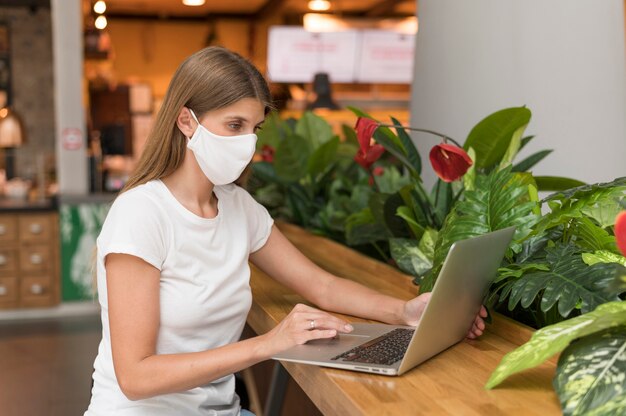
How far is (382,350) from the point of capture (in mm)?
1703

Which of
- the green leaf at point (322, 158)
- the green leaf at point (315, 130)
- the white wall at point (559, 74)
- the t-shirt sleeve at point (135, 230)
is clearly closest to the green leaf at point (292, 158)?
the green leaf at point (322, 158)

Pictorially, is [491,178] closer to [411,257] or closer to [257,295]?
[411,257]

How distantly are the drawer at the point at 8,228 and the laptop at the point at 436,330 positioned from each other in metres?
6.24

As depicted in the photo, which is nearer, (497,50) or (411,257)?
(411,257)

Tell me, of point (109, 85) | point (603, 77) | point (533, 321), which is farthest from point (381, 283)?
point (109, 85)

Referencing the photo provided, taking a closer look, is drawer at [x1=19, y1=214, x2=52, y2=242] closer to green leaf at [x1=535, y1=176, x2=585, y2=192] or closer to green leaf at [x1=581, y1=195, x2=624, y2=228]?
green leaf at [x1=535, y1=176, x2=585, y2=192]

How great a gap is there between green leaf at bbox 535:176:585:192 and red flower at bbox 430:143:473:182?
1.26ft

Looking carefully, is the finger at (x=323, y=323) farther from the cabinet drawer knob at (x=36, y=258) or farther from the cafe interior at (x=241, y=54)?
the cabinet drawer knob at (x=36, y=258)

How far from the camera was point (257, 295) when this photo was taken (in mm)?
2453

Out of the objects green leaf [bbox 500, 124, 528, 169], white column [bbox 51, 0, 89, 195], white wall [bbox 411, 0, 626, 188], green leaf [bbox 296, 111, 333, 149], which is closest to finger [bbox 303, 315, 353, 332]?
green leaf [bbox 500, 124, 528, 169]

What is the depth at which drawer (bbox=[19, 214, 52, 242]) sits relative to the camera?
752 centimetres

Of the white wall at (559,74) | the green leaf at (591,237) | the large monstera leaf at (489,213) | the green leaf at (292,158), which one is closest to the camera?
the green leaf at (591,237)

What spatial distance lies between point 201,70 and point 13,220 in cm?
607

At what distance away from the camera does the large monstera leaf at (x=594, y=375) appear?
46.7 inches
